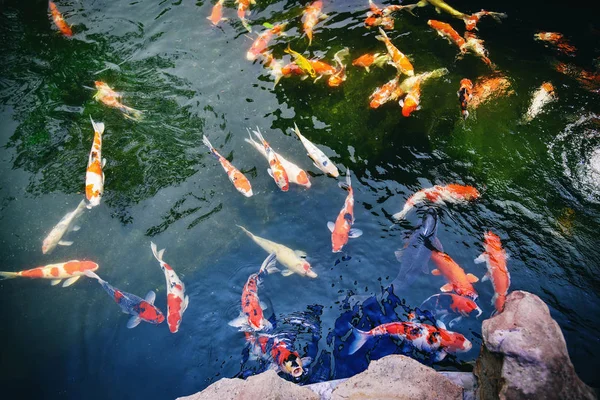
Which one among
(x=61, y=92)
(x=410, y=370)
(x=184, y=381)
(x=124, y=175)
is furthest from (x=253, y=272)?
(x=61, y=92)

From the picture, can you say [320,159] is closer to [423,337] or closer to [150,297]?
[423,337]

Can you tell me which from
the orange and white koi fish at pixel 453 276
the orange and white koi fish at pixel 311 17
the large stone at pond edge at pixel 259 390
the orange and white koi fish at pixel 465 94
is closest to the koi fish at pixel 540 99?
the orange and white koi fish at pixel 465 94

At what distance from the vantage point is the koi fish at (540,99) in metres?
7.16

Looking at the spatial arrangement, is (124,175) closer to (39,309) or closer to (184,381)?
(39,309)

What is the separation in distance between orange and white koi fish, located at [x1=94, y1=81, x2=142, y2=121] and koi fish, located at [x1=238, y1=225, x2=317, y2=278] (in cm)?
393

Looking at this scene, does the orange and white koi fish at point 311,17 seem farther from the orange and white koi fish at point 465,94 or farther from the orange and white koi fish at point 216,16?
the orange and white koi fish at point 465,94

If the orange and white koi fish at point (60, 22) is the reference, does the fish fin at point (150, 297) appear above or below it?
below

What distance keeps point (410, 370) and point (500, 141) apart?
15.2ft

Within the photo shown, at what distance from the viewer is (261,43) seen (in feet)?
27.9

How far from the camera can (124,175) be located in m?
7.01

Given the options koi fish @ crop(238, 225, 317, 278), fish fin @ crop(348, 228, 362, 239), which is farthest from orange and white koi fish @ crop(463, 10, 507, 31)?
koi fish @ crop(238, 225, 317, 278)

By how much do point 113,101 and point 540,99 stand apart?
844 cm

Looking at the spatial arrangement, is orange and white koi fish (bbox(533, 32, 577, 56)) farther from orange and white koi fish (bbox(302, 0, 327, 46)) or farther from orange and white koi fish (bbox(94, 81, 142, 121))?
orange and white koi fish (bbox(94, 81, 142, 121))

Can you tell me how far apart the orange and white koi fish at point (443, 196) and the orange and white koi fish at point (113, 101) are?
547 centimetres
